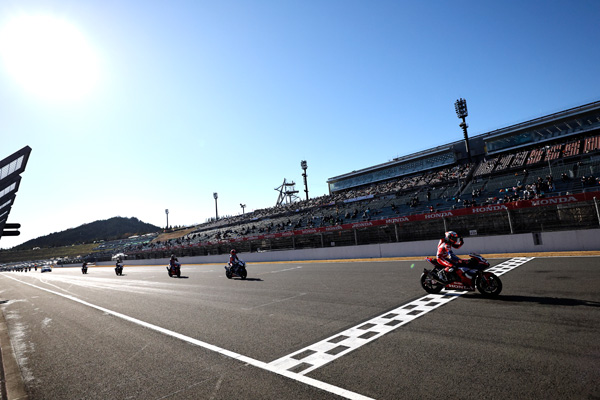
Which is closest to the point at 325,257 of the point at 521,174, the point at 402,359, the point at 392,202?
the point at 392,202

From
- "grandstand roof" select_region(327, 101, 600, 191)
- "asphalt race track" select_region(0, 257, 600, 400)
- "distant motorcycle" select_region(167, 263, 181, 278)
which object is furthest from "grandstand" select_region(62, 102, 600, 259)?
"distant motorcycle" select_region(167, 263, 181, 278)

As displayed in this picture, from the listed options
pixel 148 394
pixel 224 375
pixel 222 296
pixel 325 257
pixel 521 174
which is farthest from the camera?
pixel 521 174

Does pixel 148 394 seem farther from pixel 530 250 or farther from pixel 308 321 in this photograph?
pixel 530 250

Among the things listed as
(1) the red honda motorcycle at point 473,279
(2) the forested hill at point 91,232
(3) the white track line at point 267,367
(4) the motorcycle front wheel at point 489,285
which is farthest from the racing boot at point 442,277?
(2) the forested hill at point 91,232

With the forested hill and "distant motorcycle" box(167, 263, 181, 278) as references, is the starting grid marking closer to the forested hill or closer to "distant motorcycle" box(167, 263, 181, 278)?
"distant motorcycle" box(167, 263, 181, 278)

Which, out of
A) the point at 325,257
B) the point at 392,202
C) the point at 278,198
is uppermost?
the point at 278,198

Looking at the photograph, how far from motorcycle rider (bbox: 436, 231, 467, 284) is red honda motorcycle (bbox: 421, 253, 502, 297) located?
34 millimetres

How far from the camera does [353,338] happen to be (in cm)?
514

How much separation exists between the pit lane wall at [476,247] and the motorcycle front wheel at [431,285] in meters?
11.5

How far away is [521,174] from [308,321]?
36730 millimetres

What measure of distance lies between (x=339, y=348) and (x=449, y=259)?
15.2ft

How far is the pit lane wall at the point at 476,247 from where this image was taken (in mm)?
15289

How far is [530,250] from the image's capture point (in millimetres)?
16375

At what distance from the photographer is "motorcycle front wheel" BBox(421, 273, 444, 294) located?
816cm
